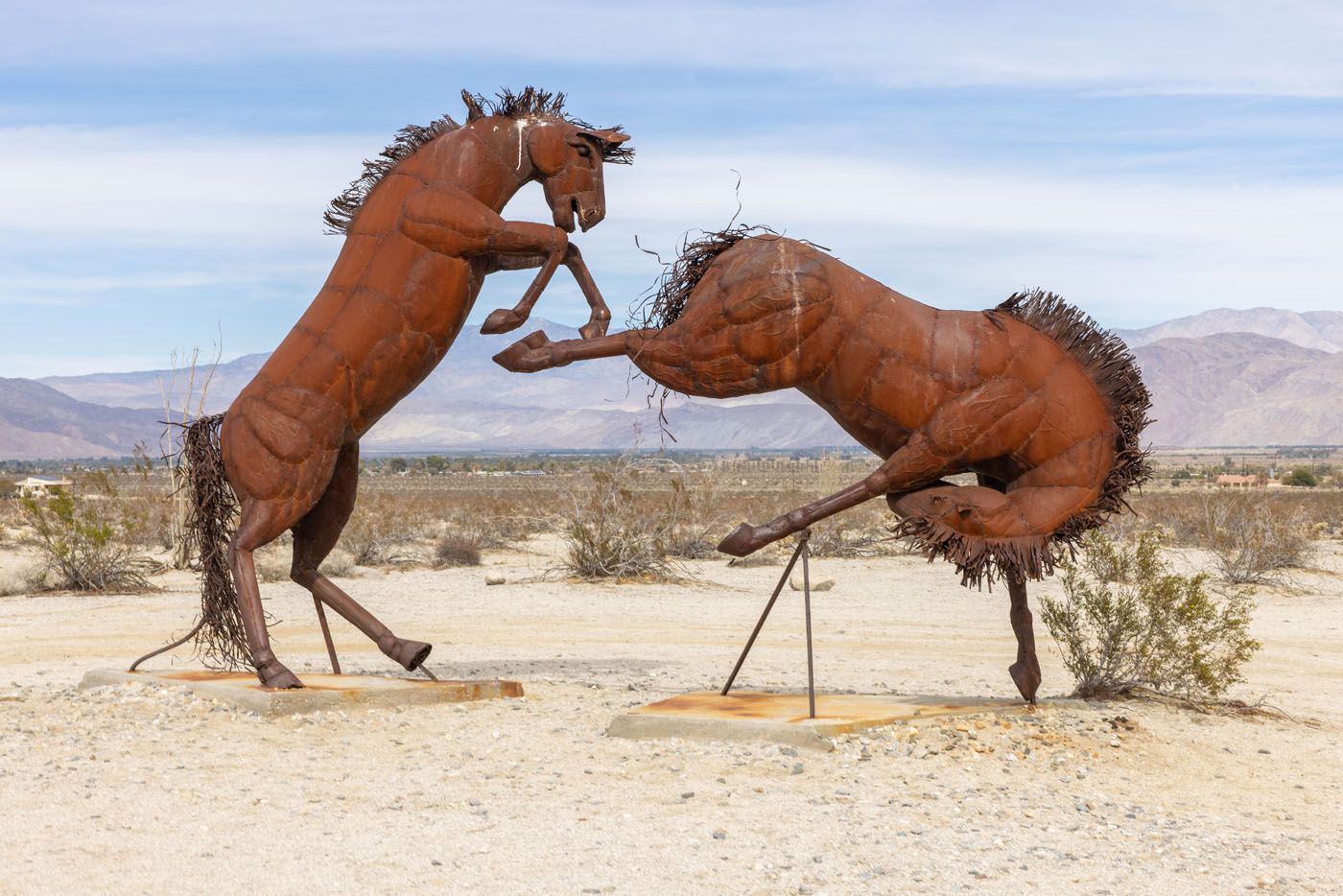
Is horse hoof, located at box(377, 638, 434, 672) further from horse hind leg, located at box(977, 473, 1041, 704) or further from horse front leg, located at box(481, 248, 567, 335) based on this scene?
horse hind leg, located at box(977, 473, 1041, 704)

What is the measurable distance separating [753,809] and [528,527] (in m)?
22.3

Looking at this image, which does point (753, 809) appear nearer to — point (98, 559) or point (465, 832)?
point (465, 832)

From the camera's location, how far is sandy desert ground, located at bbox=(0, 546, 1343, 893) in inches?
213

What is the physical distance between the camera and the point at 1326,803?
21.9 feet

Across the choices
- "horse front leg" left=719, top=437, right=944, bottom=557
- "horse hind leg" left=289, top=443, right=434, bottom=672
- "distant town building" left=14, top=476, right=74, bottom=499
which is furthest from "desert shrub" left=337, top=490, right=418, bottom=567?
"horse front leg" left=719, top=437, right=944, bottom=557

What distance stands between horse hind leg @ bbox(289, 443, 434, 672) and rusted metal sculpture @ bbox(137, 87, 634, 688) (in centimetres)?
33

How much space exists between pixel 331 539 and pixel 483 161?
2.55 metres

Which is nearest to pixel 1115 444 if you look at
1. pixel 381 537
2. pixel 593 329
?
pixel 593 329

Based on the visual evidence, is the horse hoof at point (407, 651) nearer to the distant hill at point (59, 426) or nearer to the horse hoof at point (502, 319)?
the horse hoof at point (502, 319)

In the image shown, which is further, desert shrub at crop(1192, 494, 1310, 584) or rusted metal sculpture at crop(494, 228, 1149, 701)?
desert shrub at crop(1192, 494, 1310, 584)

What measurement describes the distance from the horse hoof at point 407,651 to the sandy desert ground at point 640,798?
14.1 inches

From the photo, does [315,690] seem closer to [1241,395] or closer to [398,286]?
[398,286]

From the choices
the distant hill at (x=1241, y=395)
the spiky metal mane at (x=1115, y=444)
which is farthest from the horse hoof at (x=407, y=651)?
the distant hill at (x=1241, y=395)


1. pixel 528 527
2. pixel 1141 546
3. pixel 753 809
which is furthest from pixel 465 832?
pixel 528 527
